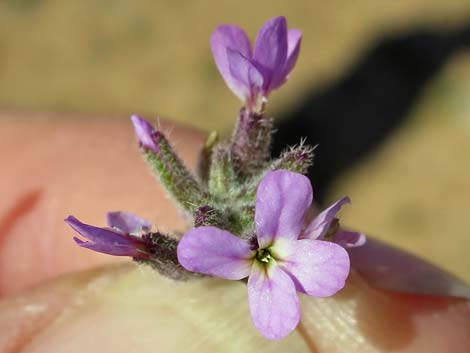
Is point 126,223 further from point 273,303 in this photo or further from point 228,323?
point 273,303

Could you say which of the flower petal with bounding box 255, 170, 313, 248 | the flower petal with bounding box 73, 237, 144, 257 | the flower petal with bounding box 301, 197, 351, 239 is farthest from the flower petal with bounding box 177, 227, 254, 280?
the flower petal with bounding box 73, 237, 144, 257

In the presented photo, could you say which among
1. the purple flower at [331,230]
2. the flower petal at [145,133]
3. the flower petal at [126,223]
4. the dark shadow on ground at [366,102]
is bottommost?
the purple flower at [331,230]

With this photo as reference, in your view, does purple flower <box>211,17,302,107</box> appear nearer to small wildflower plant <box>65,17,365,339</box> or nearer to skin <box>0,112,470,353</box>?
small wildflower plant <box>65,17,365,339</box>

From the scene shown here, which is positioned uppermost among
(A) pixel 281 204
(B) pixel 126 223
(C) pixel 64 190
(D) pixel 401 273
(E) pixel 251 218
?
(C) pixel 64 190

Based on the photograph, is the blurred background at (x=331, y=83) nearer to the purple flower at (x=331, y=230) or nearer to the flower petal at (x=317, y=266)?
the purple flower at (x=331, y=230)

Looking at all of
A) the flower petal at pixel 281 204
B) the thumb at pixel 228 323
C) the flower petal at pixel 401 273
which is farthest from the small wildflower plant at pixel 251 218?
the flower petal at pixel 401 273

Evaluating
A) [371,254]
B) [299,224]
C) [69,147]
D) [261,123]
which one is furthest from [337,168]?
[299,224]

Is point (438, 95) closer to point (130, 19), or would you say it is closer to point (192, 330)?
point (130, 19)

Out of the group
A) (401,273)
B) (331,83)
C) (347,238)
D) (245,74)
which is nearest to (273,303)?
(347,238)
